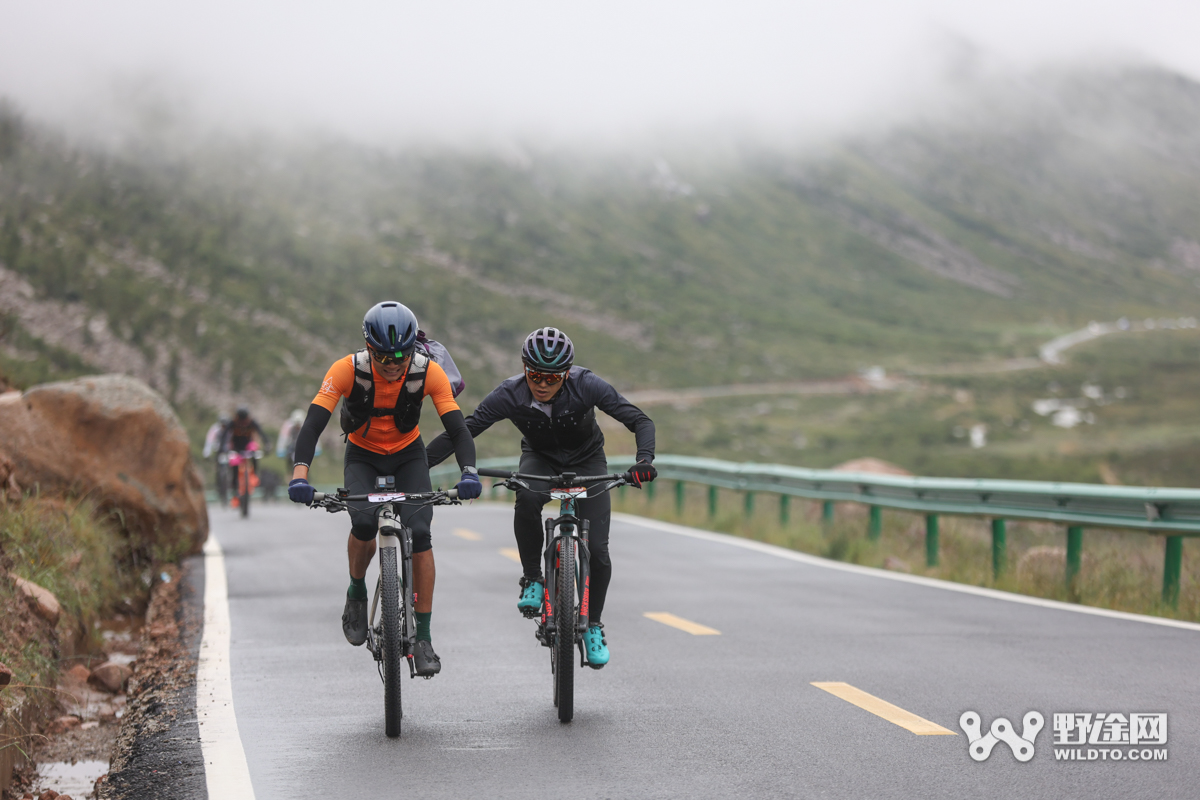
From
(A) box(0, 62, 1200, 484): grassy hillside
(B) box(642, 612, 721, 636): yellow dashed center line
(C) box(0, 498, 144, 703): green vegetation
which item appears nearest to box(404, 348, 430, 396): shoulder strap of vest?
(C) box(0, 498, 144, 703): green vegetation

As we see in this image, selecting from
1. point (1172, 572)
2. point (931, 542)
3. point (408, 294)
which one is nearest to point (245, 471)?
point (931, 542)

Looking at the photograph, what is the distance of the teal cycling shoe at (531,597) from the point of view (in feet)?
23.1

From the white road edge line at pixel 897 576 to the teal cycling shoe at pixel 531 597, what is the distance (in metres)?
5.03

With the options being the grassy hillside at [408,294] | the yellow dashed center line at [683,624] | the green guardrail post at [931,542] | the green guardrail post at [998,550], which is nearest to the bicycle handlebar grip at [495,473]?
the yellow dashed center line at [683,624]

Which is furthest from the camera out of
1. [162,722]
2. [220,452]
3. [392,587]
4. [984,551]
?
[220,452]

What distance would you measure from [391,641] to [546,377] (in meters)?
1.62

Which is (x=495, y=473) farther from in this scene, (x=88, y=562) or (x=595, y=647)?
(x=88, y=562)

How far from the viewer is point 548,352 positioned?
6.93m

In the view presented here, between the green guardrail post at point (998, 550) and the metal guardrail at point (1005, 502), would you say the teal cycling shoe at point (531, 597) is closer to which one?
the metal guardrail at point (1005, 502)

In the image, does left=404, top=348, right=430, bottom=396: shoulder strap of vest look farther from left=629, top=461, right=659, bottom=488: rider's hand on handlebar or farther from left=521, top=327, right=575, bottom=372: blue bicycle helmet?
left=629, top=461, right=659, bottom=488: rider's hand on handlebar

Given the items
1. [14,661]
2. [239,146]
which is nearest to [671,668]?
[14,661]

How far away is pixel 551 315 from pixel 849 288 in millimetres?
62638

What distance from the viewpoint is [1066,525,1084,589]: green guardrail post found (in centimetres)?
1184

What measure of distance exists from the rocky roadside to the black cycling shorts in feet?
3.98
